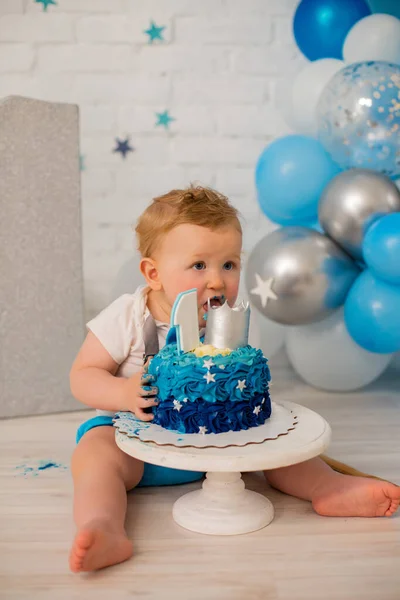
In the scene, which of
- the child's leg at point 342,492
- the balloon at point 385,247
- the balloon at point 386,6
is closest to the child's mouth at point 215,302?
the child's leg at point 342,492

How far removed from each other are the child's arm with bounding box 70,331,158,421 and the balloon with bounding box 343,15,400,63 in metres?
1.28

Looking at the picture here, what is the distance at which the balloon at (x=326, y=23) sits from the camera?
2.35 metres

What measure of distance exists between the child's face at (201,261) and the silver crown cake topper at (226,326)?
124 millimetres

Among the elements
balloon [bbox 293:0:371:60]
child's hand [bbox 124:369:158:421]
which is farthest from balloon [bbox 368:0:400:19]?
child's hand [bbox 124:369:158:421]

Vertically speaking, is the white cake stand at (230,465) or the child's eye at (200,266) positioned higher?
the child's eye at (200,266)

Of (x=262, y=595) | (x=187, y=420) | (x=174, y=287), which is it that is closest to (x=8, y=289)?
(x=174, y=287)

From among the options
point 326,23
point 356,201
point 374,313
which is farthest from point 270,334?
point 326,23

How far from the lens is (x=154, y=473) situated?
163cm

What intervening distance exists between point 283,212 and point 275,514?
Result: 1.19m

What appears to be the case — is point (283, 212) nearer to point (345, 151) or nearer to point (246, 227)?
point (345, 151)

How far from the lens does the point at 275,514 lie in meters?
1.49

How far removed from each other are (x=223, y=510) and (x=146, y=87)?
6.10 feet

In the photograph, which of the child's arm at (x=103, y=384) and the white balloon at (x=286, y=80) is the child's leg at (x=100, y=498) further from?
the white balloon at (x=286, y=80)

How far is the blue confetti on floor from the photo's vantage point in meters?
1.75
